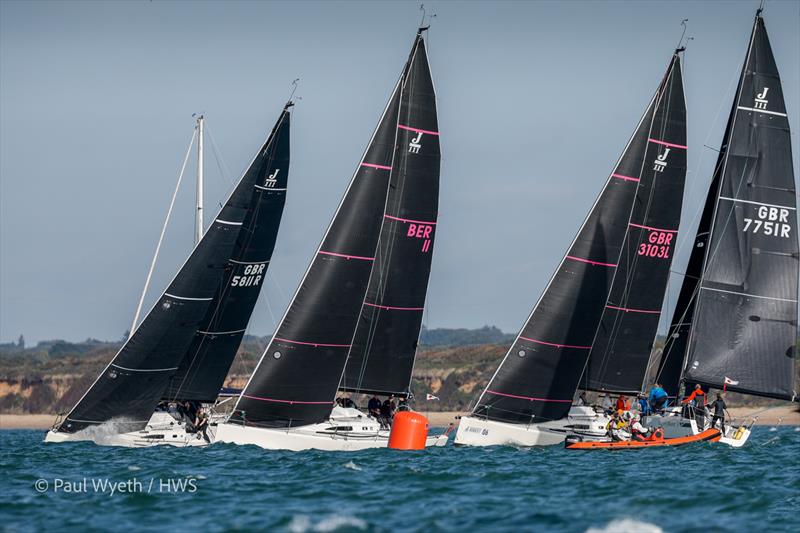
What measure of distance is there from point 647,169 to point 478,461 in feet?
48.1

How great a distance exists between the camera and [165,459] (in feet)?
117

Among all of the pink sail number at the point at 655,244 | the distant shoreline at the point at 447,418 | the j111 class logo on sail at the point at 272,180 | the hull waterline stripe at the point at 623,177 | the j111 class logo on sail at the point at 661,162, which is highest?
the j111 class logo on sail at the point at 661,162

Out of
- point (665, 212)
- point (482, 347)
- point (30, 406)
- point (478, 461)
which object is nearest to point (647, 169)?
point (665, 212)

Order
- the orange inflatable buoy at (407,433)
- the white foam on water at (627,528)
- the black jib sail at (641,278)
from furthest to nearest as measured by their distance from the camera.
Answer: the black jib sail at (641,278)
the orange inflatable buoy at (407,433)
the white foam on water at (627,528)

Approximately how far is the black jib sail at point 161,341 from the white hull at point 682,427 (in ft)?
50.4

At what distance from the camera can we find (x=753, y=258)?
145ft

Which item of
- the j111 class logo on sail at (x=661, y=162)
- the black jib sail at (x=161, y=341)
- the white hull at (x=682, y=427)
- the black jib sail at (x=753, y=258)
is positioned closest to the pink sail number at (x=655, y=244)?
the black jib sail at (x=753, y=258)

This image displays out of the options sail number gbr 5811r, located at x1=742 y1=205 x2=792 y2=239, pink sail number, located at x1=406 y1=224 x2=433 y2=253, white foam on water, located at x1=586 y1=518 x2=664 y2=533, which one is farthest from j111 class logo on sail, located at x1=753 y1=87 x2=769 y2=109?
white foam on water, located at x1=586 y1=518 x2=664 y2=533

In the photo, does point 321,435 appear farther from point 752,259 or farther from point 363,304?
point 752,259

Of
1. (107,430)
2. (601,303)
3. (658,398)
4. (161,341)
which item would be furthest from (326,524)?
(658,398)

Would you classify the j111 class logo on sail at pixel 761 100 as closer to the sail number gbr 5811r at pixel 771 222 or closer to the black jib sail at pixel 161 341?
the sail number gbr 5811r at pixel 771 222

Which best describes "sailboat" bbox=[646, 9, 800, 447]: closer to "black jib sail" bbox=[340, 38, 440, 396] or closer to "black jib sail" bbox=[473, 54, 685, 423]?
"black jib sail" bbox=[473, 54, 685, 423]

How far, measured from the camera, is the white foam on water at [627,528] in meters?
22.4

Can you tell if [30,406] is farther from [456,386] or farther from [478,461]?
[478,461]
